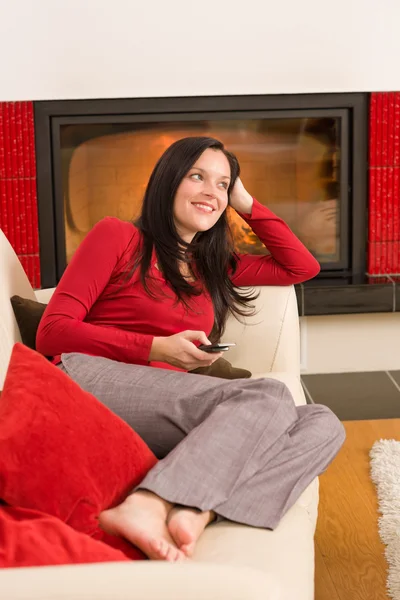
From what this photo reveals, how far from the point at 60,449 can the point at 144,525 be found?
169 millimetres

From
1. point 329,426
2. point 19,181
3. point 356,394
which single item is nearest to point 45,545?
point 329,426

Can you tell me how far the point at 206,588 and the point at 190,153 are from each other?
4.57 feet

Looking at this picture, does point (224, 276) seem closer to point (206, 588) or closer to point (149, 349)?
point (149, 349)

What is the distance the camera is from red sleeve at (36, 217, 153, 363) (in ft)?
6.22

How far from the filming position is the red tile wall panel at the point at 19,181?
3.29 m

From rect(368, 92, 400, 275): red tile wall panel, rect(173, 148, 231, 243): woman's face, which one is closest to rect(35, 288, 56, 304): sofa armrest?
rect(173, 148, 231, 243): woman's face

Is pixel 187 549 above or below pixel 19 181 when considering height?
below

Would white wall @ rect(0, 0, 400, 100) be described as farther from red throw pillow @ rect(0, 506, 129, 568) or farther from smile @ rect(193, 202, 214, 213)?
red throw pillow @ rect(0, 506, 129, 568)

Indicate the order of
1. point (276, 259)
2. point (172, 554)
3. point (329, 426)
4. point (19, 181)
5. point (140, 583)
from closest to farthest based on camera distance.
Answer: point (140, 583) → point (172, 554) → point (329, 426) → point (276, 259) → point (19, 181)

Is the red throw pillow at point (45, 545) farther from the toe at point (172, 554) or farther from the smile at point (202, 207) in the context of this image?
the smile at point (202, 207)

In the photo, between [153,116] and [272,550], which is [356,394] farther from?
[272,550]

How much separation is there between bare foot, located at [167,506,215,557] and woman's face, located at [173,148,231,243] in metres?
0.90

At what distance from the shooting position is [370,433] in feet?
9.21

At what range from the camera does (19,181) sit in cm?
333
